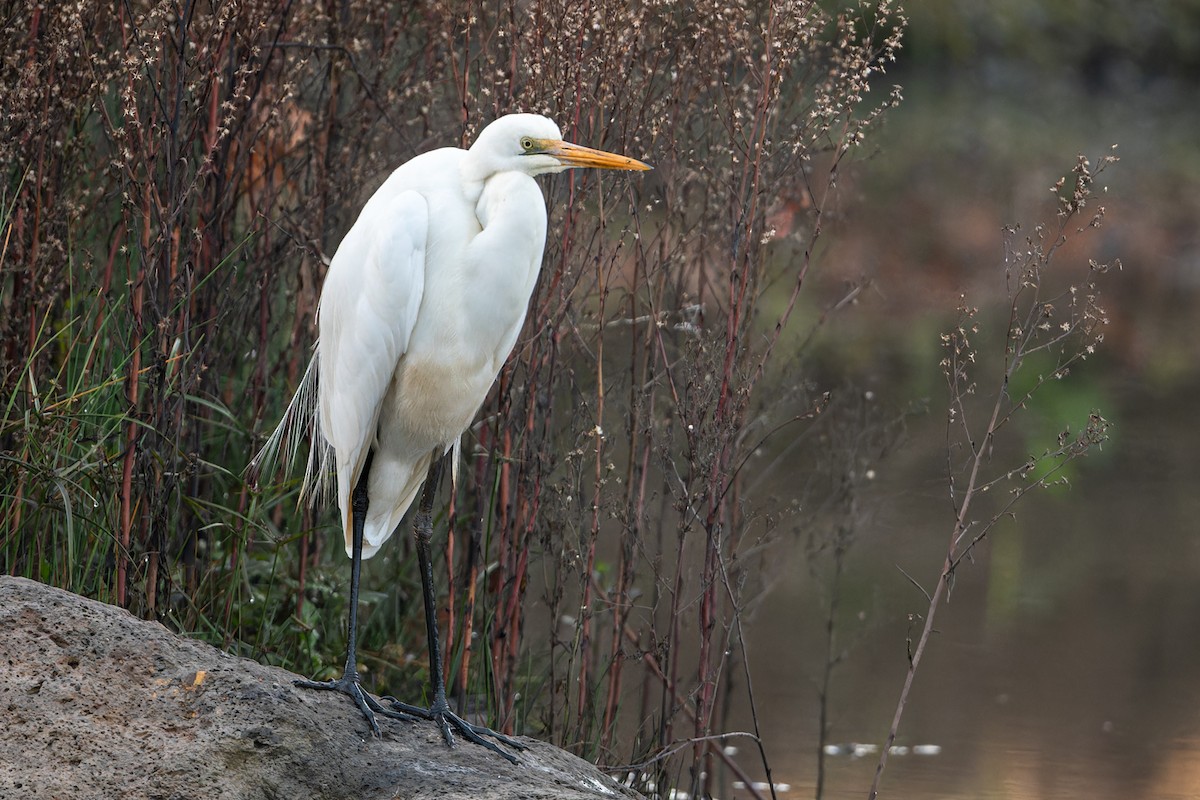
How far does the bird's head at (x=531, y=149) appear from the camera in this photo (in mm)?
2818

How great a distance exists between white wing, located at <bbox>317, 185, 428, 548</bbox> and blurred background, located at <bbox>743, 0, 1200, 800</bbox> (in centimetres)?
153

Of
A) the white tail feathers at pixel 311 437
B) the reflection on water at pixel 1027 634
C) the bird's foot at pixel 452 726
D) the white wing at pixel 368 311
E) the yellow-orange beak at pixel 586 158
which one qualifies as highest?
the yellow-orange beak at pixel 586 158

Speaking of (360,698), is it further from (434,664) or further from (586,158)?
(586,158)

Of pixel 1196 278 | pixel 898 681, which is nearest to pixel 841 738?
pixel 898 681

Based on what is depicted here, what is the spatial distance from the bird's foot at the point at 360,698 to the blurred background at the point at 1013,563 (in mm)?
1595

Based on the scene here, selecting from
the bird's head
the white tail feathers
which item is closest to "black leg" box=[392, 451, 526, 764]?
the white tail feathers

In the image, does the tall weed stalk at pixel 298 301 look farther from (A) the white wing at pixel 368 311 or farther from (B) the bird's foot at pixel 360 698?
(B) the bird's foot at pixel 360 698

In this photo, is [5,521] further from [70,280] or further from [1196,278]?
[1196,278]

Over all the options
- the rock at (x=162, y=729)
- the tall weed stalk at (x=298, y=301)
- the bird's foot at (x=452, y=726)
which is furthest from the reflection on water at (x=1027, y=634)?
the rock at (x=162, y=729)

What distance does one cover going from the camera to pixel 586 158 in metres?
2.81

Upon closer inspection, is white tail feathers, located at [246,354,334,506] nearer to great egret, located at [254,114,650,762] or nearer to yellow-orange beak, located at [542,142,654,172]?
great egret, located at [254,114,650,762]

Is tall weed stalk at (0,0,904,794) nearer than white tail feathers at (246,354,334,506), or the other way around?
tall weed stalk at (0,0,904,794)

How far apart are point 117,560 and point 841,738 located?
277cm

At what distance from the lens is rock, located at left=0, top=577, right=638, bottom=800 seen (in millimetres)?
2371
